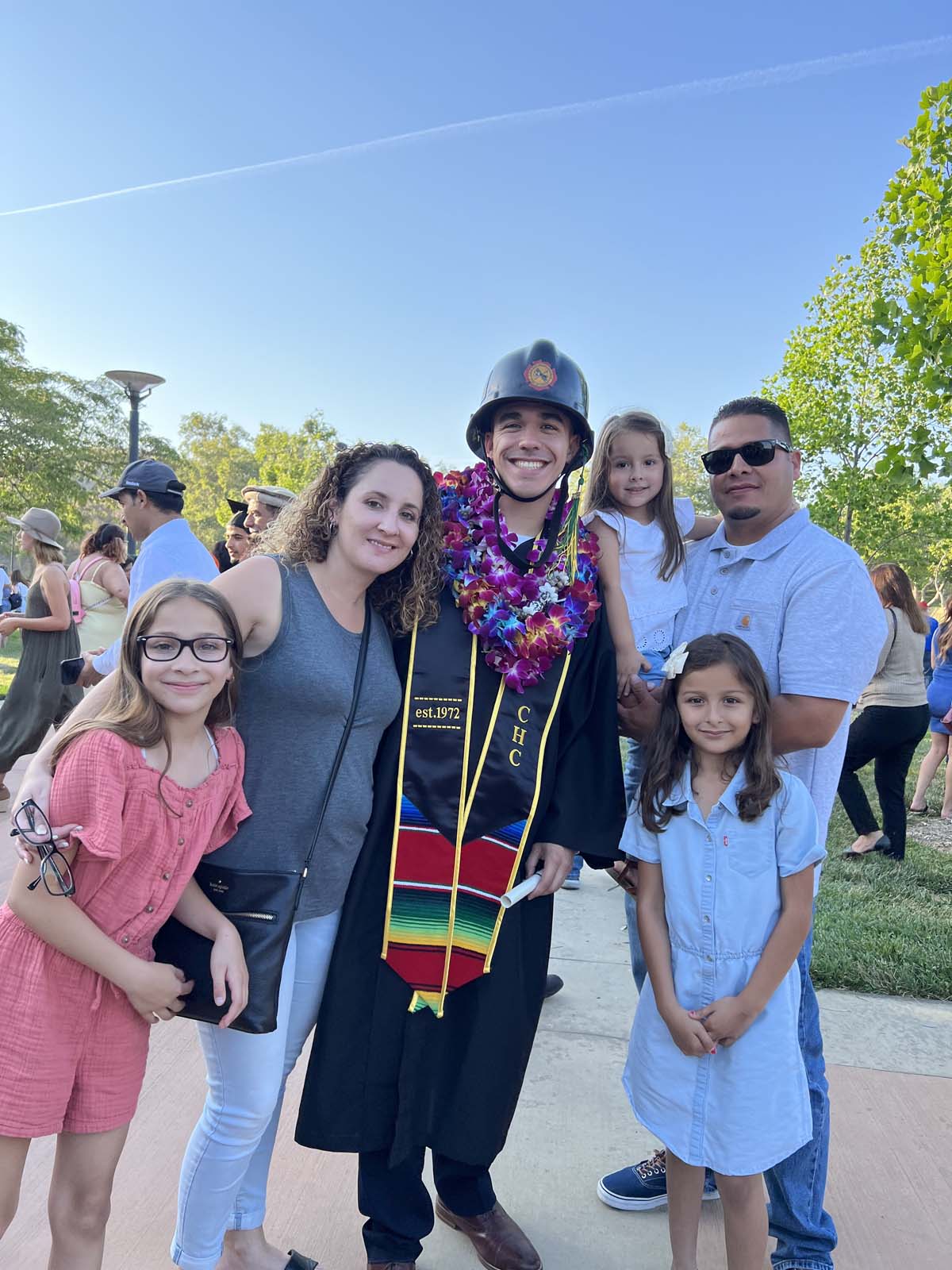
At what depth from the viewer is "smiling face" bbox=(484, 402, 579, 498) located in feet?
7.58

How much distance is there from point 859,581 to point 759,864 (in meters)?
0.73

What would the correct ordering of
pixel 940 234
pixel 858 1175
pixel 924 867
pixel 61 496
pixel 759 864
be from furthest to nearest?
1. pixel 61 496
2. pixel 924 867
3. pixel 940 234
4. pixel 858 1175
5. pixel 759 864

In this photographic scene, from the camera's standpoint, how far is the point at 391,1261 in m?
2.09

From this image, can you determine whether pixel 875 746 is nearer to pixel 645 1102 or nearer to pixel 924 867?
pixel 924 867

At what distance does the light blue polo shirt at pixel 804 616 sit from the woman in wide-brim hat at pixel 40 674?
4756 millimetres

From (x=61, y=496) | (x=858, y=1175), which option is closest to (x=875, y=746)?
(x=858, y=1175)

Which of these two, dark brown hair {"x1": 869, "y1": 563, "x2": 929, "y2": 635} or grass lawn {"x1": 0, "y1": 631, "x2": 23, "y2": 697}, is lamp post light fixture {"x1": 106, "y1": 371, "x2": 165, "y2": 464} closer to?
grass lawn {"x1": 0, "y1": 631, "x2": 23, "y2": 697}

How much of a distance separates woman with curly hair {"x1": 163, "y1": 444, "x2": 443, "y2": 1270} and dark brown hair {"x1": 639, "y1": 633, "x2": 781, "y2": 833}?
65cm

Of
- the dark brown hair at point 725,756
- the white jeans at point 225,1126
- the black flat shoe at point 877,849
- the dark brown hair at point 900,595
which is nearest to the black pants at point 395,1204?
the white jeans at point 225,1126

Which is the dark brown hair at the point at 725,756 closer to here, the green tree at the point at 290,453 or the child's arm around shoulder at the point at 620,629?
the child's arm around shoulder at the point at 620,629

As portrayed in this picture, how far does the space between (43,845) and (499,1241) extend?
1540 millimetres

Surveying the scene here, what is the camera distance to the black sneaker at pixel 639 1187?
2338mm

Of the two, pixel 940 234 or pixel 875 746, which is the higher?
pixel 940 234

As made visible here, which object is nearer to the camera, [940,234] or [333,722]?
[333,722]
